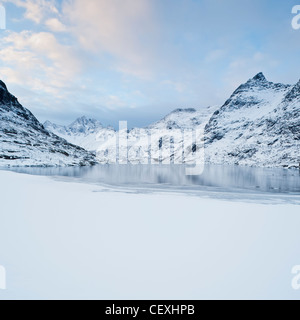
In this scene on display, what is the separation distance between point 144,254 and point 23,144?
6033 inches

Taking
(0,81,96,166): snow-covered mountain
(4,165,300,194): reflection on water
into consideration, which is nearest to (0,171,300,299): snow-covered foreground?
(4,165,300,194): reflection on water

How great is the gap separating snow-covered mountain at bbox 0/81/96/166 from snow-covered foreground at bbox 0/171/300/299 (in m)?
106

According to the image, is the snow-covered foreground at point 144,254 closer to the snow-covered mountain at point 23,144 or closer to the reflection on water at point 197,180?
the reflection on water at point 197,180

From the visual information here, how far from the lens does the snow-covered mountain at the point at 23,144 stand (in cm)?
11075

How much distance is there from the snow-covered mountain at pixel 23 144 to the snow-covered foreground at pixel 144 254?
10613cm

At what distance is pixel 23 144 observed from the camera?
442 ft

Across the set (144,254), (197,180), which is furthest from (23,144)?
(144,254)

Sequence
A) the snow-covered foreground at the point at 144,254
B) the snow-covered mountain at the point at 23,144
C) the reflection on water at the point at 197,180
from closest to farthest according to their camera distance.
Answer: the snow-covered foreground at the point at 144,254 → the reflection on water at the point at 197,180 → the snow-covered mountain at the point at 23,144

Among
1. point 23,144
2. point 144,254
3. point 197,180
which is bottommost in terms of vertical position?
point 197,180

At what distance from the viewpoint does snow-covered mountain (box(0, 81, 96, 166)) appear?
363ft

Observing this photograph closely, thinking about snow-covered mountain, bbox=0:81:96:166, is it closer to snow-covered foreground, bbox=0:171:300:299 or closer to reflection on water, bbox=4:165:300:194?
reflection on water, bbox=4:165:300:194

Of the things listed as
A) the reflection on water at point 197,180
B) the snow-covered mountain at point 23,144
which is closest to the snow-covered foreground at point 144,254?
the reflection on water at point 197,180

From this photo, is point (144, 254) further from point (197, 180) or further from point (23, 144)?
point (23, 144)
